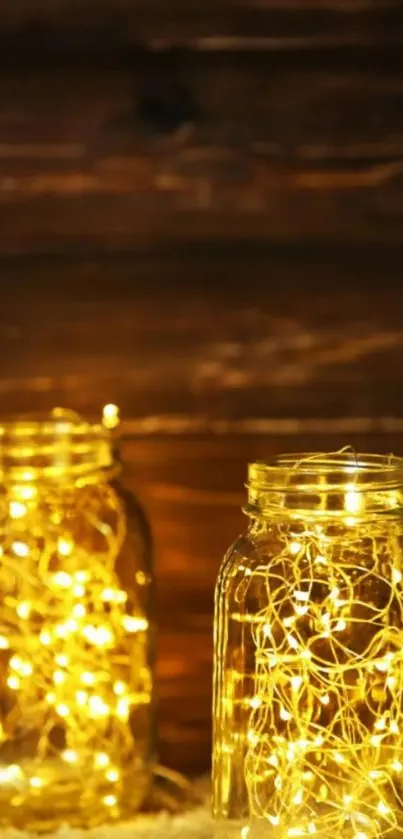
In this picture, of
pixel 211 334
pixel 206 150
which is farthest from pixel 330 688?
pixel 206 150

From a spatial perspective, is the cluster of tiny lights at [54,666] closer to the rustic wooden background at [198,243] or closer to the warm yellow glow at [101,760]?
the warm yellow glow at [101,760]

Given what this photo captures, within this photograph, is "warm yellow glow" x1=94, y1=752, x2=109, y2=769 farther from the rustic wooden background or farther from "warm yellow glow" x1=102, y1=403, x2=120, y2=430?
"warm yellow glow" x1=102, y1=403, x2=120, y2=430

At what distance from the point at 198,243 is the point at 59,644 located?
0.38 meters

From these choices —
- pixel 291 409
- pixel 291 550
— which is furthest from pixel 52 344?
pixel 291 550

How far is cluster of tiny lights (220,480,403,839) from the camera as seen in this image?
0.76 meters

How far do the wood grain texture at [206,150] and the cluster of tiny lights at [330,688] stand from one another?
337 millimetres

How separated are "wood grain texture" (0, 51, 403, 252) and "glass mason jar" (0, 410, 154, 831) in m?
0.22

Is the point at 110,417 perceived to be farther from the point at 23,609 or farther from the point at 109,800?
the point at 109,800

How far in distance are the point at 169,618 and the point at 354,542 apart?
29 centimetres

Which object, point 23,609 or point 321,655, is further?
point 23,609

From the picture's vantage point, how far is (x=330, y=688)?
2.54ft

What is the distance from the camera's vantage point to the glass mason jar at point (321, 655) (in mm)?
757

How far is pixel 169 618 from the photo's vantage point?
1003 mm

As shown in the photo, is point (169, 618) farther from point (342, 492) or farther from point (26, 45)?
point (26, 45)
